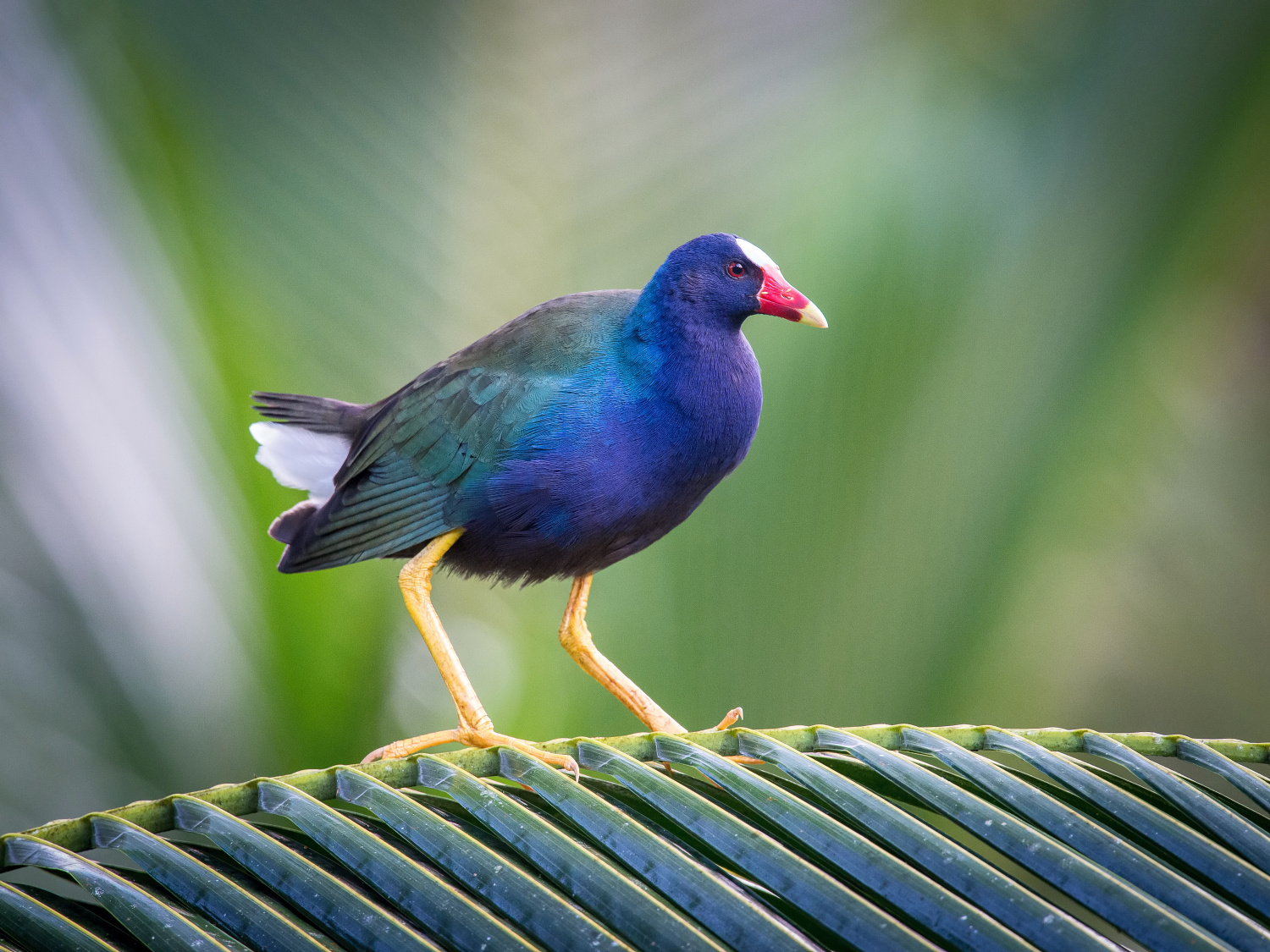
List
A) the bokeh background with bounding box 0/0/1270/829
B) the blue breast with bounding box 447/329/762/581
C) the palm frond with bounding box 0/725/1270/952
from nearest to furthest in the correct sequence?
the palm frond with bounding box 0/725/1270/952 → the blue breast with bounding box 447/329/762/581 → the bokeh background with bounding box 0/0/1270/829

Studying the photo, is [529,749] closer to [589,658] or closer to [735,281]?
[589,658]

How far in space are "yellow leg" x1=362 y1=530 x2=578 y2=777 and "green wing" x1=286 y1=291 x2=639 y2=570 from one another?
2.1 inches

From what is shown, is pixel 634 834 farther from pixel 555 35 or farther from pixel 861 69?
pixel 555 35

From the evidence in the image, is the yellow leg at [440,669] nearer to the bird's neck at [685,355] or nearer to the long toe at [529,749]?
the long toe at [529,749]

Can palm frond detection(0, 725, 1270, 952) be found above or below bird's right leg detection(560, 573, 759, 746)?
above

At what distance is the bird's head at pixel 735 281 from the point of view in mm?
2443

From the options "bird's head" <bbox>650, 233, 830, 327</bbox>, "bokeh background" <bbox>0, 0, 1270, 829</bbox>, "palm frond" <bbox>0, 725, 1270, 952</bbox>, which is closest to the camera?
"palm frond" <bbox>0, 725, 1270, 952</bbox>

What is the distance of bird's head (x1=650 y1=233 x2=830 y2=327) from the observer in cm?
244

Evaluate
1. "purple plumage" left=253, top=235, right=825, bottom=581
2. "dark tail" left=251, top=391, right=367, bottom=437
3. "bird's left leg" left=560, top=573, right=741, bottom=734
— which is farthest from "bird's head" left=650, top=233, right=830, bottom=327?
"dark tail" left=251, top=391, right=367, bottom=437

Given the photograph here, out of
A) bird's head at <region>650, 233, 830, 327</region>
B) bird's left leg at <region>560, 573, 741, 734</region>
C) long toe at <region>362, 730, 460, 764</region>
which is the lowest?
long toe at <region>362, 730, 460, 764</region>

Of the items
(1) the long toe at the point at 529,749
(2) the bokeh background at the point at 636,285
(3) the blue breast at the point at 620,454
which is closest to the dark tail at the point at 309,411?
(2) the bokeh background at the point at 636,285

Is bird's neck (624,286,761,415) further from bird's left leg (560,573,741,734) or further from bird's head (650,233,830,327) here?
bird's left leg (560,573,741,734)

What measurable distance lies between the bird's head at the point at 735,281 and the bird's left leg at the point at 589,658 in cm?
71

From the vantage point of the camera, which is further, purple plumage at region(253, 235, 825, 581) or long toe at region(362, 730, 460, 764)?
purple plumage at region(253, 235, 825, 581)
